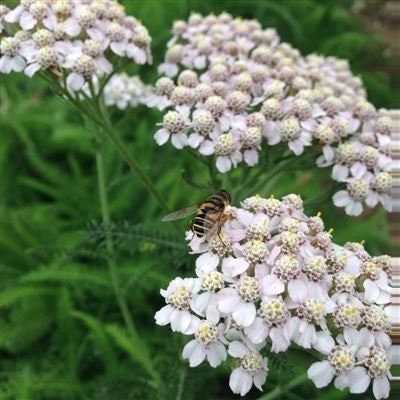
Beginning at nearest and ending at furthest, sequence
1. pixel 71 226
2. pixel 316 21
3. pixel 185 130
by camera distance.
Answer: pixel 185 130
pixel 71 226
pixel 316 21

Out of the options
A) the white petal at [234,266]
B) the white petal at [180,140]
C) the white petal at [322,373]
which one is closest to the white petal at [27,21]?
the white petal at [180,140]

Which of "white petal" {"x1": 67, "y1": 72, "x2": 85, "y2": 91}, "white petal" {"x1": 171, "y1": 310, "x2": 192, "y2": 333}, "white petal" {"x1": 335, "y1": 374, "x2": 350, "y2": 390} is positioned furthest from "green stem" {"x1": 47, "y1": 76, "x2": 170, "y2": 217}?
"white petal" {"x1": 335, "y1": 374, "x2": 350, "y2": 390}

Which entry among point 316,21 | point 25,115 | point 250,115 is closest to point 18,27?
point 250,115

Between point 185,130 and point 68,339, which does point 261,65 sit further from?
point 68,339

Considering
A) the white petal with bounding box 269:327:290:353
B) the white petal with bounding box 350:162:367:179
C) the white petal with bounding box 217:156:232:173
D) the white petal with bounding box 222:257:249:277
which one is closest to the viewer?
the white petal with bounding box 269:327:290:353

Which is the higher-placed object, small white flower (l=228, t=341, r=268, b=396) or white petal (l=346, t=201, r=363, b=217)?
white petal (l=346, t=201, r=363, b=217)

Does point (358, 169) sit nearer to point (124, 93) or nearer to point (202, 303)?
point (202, 303)

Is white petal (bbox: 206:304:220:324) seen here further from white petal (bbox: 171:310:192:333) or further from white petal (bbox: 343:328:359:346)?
white petal (bbox: 343:328:359:346)
